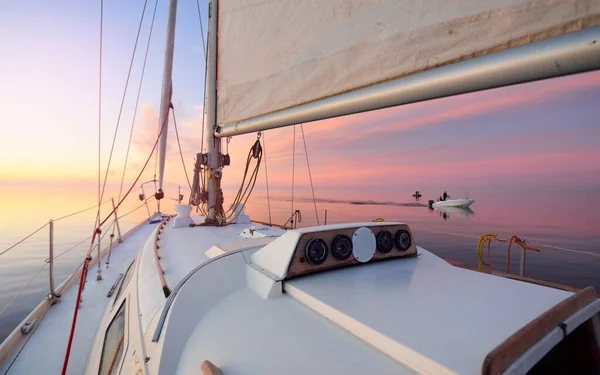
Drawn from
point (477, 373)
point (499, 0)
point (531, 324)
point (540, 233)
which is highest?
point (499, 0)

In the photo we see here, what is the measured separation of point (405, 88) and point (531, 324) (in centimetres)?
152

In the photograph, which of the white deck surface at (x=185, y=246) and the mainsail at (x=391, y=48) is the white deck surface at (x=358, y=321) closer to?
the white deck surface at (x=185, y=246)

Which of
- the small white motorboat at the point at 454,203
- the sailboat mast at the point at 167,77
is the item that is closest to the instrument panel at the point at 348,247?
the sailboat mast at the point at 167,77

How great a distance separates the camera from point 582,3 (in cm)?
125

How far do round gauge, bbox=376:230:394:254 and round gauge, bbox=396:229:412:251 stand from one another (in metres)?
0.10

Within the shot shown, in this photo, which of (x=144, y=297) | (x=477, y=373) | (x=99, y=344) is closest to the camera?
(x=477, y=373)

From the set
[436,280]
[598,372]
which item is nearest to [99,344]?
[436,280]

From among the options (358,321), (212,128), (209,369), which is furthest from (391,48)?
(212,128)

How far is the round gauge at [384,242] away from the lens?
260 centimetres

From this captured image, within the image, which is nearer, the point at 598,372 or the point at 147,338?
the point at 598,372

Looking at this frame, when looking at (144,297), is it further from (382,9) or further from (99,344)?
(382,9)

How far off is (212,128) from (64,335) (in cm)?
416

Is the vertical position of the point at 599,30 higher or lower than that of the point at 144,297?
higher

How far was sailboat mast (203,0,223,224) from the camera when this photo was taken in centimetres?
550
